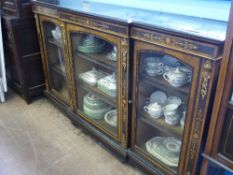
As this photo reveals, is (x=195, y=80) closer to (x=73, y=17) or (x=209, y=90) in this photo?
(x=209, y=90)

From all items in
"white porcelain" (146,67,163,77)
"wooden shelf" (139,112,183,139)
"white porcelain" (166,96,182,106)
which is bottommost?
"wooden shelf" (139,112,183,139)

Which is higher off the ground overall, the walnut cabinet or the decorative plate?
the walnut cabinet

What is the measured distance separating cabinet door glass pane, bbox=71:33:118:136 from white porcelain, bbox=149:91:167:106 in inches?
10.2

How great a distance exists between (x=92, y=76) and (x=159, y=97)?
57 centimetres

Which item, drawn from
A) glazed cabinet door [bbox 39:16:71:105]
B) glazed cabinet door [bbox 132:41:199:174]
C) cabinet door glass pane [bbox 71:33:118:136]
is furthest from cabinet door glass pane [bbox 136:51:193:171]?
glazed cabinet door [bbox 39:16:71:105]

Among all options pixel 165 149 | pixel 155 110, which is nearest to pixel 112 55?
pixel 155 110

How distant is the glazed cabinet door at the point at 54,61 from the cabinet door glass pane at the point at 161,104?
71 centimetres

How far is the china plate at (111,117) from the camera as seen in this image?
5.39 feet

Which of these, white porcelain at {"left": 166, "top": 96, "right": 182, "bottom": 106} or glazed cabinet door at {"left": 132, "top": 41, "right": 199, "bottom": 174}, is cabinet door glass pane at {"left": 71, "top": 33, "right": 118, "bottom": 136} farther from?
white porcelain at {"left": 166, "top": 96, "right": 182, "bottom": 106}

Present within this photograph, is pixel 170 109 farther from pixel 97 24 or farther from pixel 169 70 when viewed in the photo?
pixel 97 24

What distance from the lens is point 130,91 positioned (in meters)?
1.31

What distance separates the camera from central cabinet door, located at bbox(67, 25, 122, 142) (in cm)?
150

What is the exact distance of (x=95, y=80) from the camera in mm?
1703

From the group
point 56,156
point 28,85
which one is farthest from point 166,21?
point 28,85
